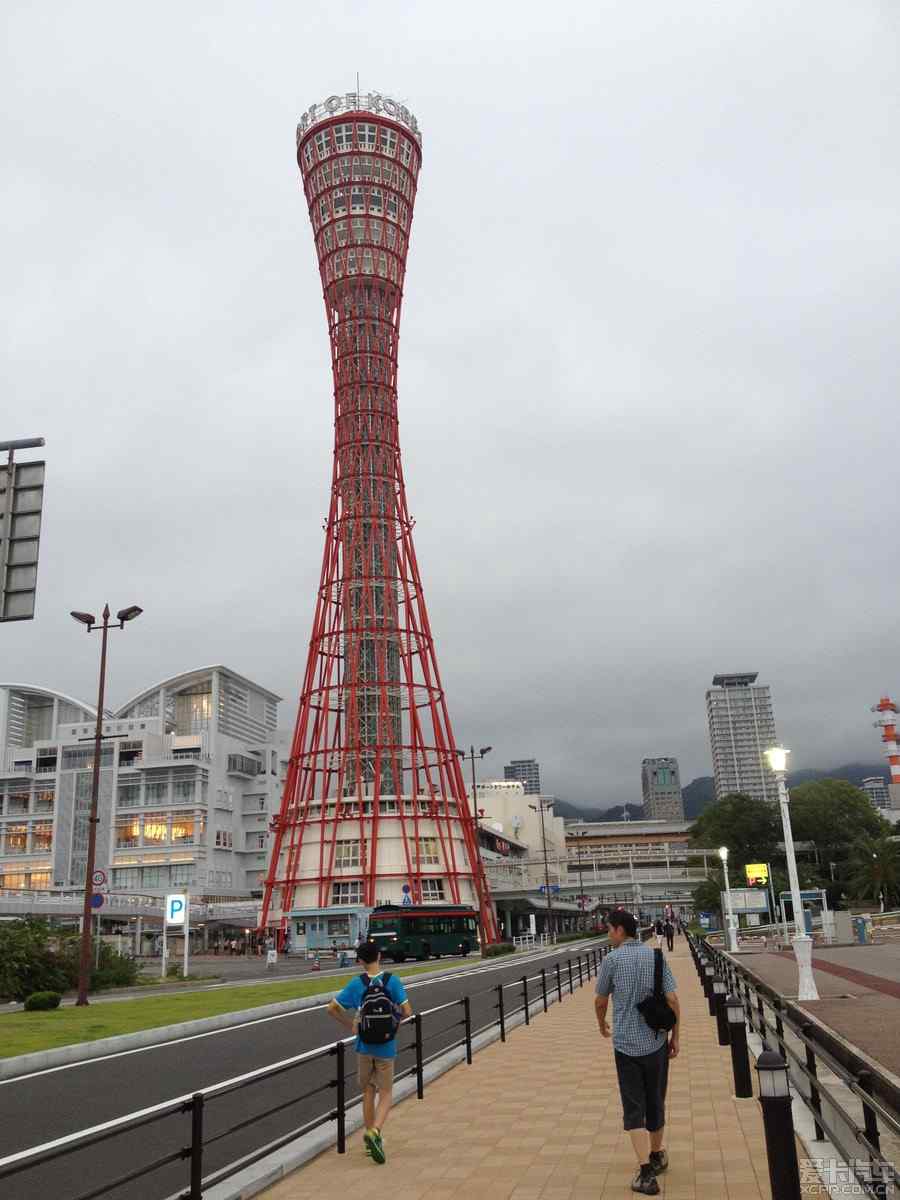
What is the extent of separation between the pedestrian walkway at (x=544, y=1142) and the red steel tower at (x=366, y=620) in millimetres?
52524

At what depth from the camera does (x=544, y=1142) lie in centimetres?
871

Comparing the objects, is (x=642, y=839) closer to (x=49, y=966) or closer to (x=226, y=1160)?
(x=49, y=966)

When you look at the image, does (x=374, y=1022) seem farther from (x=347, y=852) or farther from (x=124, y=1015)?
(x=347, y=852)

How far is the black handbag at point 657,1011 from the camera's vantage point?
721cm

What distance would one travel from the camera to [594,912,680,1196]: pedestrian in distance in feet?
23.6

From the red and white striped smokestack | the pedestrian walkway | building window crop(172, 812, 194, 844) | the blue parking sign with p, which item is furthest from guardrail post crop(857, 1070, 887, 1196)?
the red and white striped smokestack

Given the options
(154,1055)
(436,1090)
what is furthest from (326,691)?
(436,1090)

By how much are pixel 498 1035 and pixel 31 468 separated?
35.7 ft

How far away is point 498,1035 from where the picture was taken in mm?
16250

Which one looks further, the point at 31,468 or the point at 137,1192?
the point at 31,468

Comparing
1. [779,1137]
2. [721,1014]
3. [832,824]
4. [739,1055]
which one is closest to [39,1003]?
[721,1014]

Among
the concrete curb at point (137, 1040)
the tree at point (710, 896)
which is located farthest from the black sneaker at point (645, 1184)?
the tree at point (710, 896)

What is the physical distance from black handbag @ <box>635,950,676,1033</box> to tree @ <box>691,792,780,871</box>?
312 ft

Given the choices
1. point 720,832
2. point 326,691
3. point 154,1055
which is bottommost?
point 154,1055
